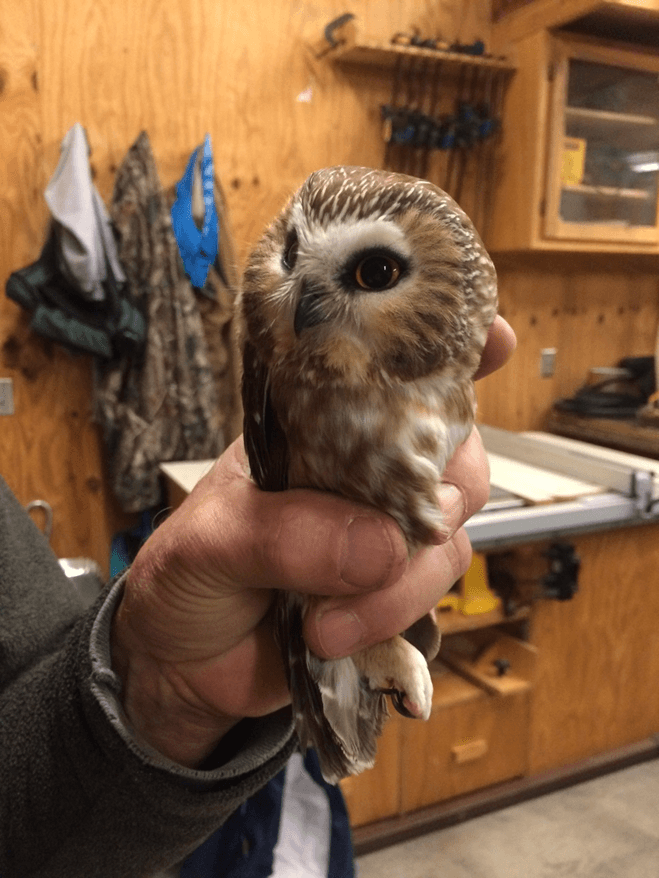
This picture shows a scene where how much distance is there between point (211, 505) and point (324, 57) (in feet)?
8.23

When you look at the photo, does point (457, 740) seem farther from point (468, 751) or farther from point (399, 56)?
point (399, 56)

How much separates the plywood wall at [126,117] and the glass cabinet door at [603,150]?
70 cm

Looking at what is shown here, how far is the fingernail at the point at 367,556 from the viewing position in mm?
660

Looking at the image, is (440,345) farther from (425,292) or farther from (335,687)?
(335,687)

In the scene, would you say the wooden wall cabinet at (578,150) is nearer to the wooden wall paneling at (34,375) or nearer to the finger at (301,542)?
the wooden wall paneling at (34,375)

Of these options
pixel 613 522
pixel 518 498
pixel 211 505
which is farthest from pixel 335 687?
pixel 613 522

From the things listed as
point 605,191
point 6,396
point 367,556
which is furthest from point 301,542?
point 605,191

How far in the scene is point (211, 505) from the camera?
75cm

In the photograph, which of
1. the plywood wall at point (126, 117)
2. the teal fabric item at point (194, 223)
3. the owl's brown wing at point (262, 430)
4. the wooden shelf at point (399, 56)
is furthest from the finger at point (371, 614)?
the wooden shelf at point (399, 56)

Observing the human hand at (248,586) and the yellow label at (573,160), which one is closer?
the human hand at (248,586)

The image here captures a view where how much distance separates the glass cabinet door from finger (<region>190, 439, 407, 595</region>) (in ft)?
7.86

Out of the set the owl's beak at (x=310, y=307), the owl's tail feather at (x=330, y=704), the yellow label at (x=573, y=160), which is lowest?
the owl's tail feather at (x=330, y=704)

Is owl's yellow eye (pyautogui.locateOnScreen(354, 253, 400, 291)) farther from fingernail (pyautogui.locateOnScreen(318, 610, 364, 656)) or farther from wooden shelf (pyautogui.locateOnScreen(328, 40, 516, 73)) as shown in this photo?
wooden shelf (pyautogui.locateOnScreen(328, 40, 516, 73))

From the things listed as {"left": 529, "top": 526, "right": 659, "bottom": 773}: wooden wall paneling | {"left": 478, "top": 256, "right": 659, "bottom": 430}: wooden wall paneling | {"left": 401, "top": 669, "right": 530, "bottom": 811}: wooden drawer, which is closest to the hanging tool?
{"left": 478, "top": 256, "right": 659, "bottom": 430}: wooden wall paneling
